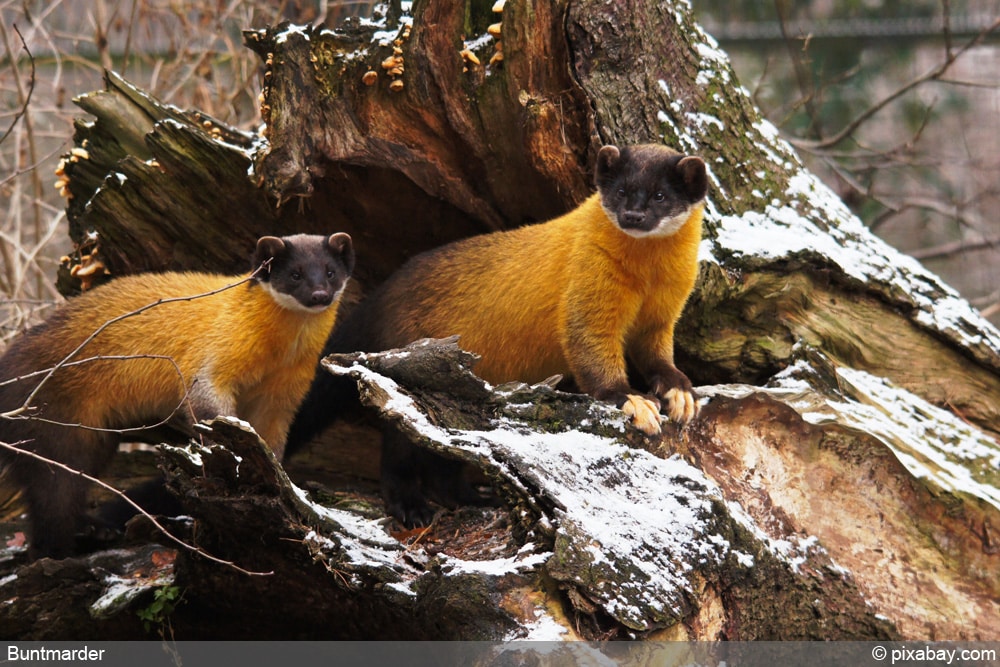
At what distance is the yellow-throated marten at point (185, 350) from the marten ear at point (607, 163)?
1.76m

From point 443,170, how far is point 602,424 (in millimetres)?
2360

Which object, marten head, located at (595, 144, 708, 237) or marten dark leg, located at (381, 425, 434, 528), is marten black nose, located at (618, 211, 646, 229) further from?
marten dark leg, located at (381, 425, 434, 528)

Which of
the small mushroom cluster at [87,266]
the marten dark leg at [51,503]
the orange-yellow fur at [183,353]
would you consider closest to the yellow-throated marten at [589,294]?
the orange-yellow fur at [183,353]

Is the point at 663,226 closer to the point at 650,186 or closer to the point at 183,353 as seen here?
the point at 650,186

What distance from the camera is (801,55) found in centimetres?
1081

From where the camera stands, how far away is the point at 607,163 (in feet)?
18.7

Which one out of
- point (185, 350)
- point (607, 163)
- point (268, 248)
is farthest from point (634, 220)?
point (185, 350)

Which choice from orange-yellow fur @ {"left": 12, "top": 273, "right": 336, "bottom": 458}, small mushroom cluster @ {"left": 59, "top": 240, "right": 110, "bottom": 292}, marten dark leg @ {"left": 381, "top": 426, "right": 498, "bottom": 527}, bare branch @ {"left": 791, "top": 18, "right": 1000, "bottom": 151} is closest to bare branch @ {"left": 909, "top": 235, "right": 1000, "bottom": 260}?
bare branch @ {"left": 791, "top": 18, "right": 1000, "bottom": 151}

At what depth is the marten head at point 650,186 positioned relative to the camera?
561 cm

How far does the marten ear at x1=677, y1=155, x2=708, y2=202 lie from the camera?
5715 mm

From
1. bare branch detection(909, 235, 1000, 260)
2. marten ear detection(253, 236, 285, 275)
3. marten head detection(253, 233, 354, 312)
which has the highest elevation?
marten ear detection(253, 236, 285, 275)

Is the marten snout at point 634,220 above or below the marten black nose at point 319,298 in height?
above

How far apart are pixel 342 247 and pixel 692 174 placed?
2.24 m

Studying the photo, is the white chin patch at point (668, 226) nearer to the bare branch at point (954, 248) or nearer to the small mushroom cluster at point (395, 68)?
the small mushroom cluster at point (395, 68)
